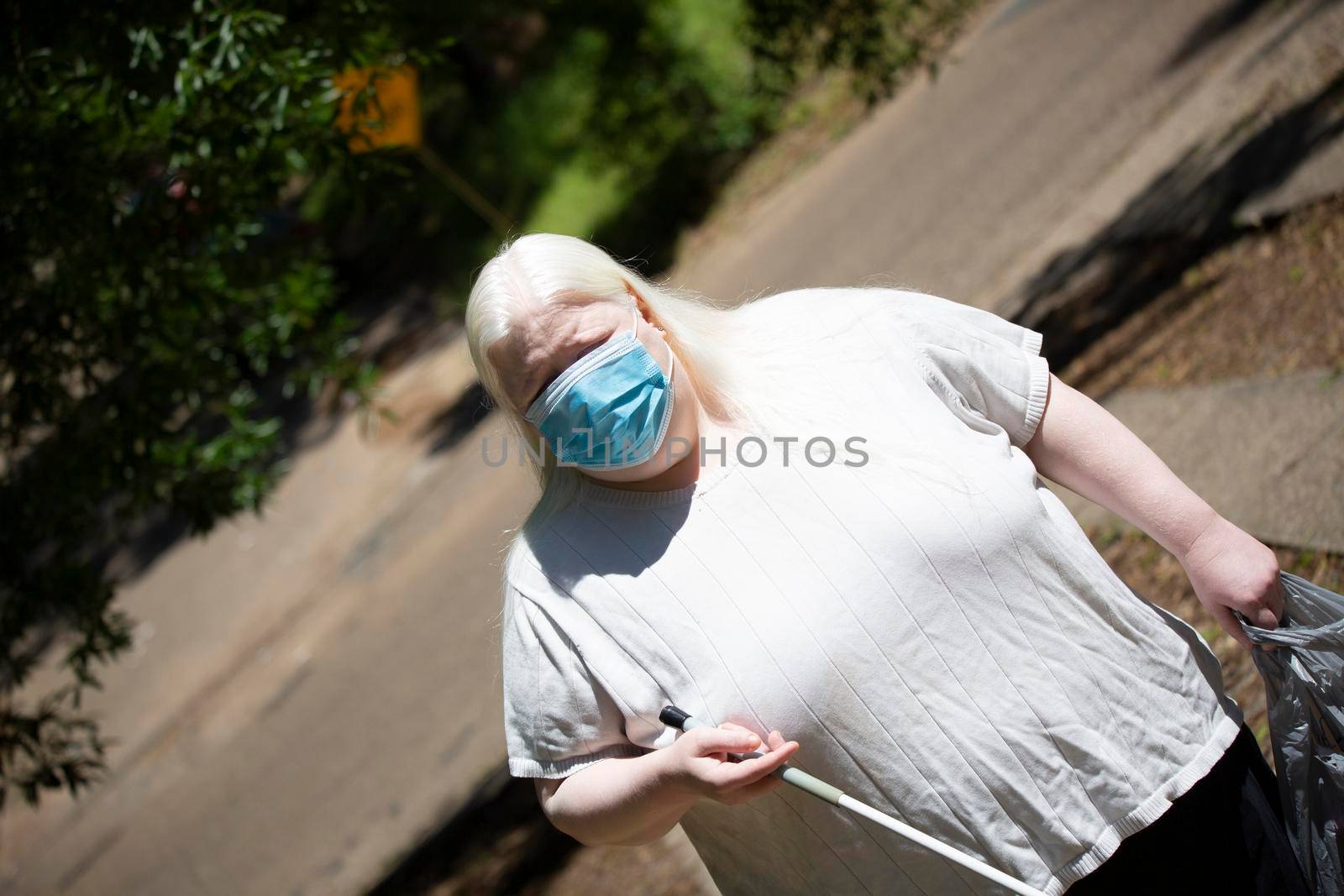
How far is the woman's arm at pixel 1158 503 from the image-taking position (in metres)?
1.87

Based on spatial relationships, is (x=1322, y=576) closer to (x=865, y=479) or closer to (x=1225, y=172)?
(x=865, y=479)

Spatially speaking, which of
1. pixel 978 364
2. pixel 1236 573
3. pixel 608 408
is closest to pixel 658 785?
pixel 608 408

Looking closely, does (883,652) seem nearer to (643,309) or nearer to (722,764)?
(722,764)

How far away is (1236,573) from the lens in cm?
186

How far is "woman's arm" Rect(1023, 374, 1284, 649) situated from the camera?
73.4 inches

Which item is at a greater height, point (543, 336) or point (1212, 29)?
point (543, 336)

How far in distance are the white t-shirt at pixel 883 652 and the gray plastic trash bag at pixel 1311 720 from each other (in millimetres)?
158

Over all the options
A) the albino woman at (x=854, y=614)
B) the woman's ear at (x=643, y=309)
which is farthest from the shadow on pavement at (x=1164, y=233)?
the woman's ear at (x=643, y=309)

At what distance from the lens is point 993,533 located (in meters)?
1.78

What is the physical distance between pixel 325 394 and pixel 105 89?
9.09 meters

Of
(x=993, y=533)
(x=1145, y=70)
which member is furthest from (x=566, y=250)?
(x=1145, y=70)

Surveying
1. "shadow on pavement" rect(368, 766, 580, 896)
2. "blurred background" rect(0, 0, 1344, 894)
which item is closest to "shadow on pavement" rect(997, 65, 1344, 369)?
"blurred background" rect(0, 0, 1344, 894)

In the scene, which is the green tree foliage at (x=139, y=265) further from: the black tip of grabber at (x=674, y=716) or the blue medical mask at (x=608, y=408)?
the black tip of grabber at (x=674, y=716)

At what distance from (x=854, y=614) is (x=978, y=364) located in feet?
1.75
